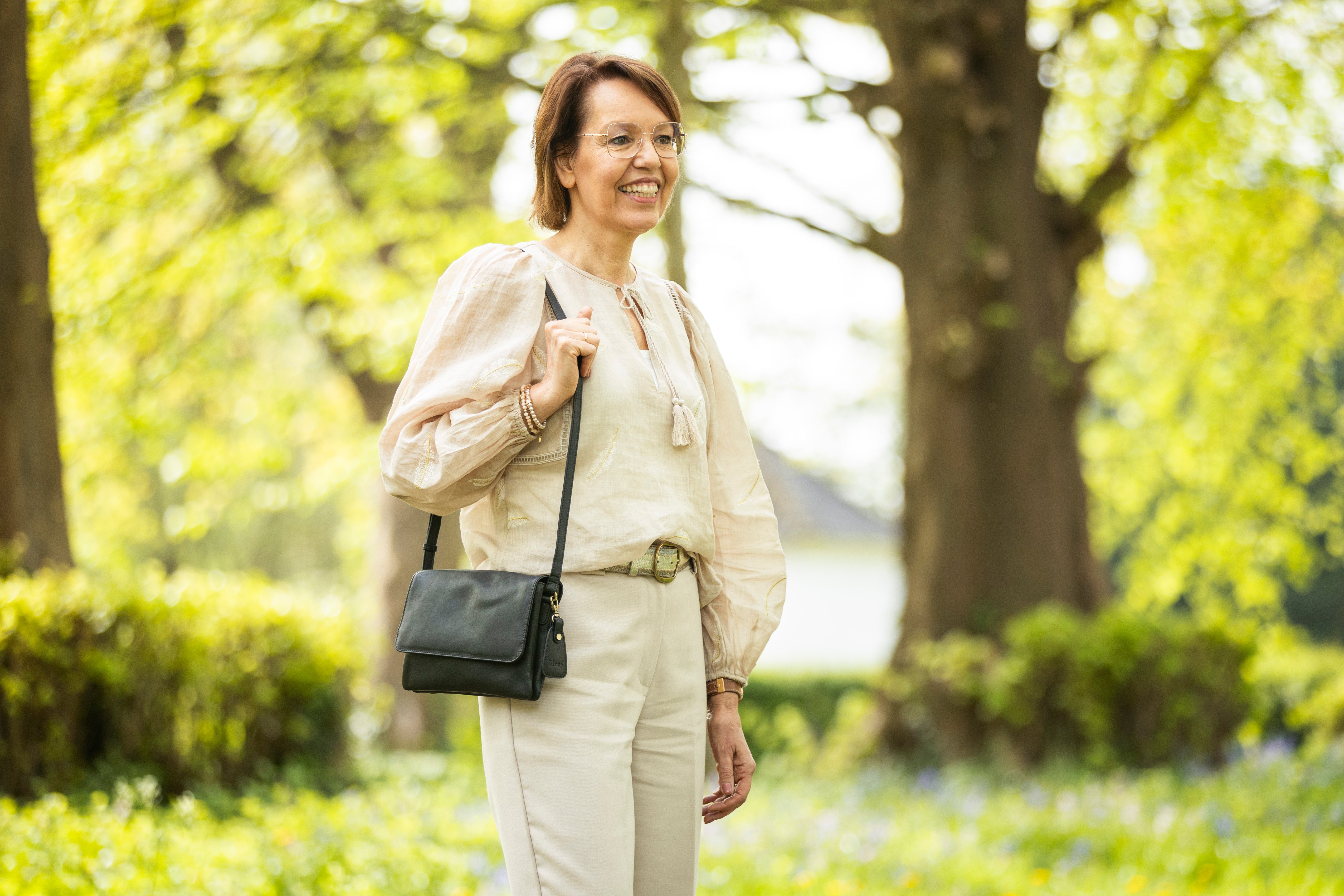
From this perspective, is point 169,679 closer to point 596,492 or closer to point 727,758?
point 727,758

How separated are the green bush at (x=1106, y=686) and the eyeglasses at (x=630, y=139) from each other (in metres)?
5.80

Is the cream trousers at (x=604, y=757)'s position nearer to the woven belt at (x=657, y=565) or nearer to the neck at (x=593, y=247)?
the woven belt at (x=657, y=565)

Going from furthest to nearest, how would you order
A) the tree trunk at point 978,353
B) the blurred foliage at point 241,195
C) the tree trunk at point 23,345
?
the tree trunk at point 978,353
the blurred foliage at point 241,195
the tree trunk at point 23,345

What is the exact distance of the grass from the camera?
396 centimetres

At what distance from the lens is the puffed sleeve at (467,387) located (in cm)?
199

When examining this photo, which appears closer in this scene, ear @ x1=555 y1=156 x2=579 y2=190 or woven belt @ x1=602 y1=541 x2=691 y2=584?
woven belt @ x1=602 y1=541 x2=691 y2=584

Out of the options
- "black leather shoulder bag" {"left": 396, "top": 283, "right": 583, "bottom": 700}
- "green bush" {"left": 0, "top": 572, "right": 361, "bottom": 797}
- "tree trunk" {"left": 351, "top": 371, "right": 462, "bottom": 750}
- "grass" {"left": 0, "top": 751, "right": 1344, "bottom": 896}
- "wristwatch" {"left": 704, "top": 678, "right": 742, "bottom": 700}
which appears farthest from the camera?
"tree trunk" {"left": 351, "top": 371, "right": 462, "bottom": 750}

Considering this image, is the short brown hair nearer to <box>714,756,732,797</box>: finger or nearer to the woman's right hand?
the woman's right hand

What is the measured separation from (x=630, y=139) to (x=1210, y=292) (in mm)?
11212

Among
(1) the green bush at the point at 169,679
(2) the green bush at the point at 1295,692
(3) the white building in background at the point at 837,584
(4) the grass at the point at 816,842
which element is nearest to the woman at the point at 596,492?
(4) the grass at the point at 816,842

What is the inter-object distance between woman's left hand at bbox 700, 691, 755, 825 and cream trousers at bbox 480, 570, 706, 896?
0.64ft

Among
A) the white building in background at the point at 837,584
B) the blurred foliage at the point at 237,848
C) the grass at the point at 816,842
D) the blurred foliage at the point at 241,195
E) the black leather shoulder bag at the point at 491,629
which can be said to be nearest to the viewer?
the black leather shoulder bag at the point at 491,629

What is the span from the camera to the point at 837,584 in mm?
31516

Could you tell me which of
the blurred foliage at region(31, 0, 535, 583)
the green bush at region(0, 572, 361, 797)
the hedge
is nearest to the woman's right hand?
the green bush at region(0, 572, 361, 797)
